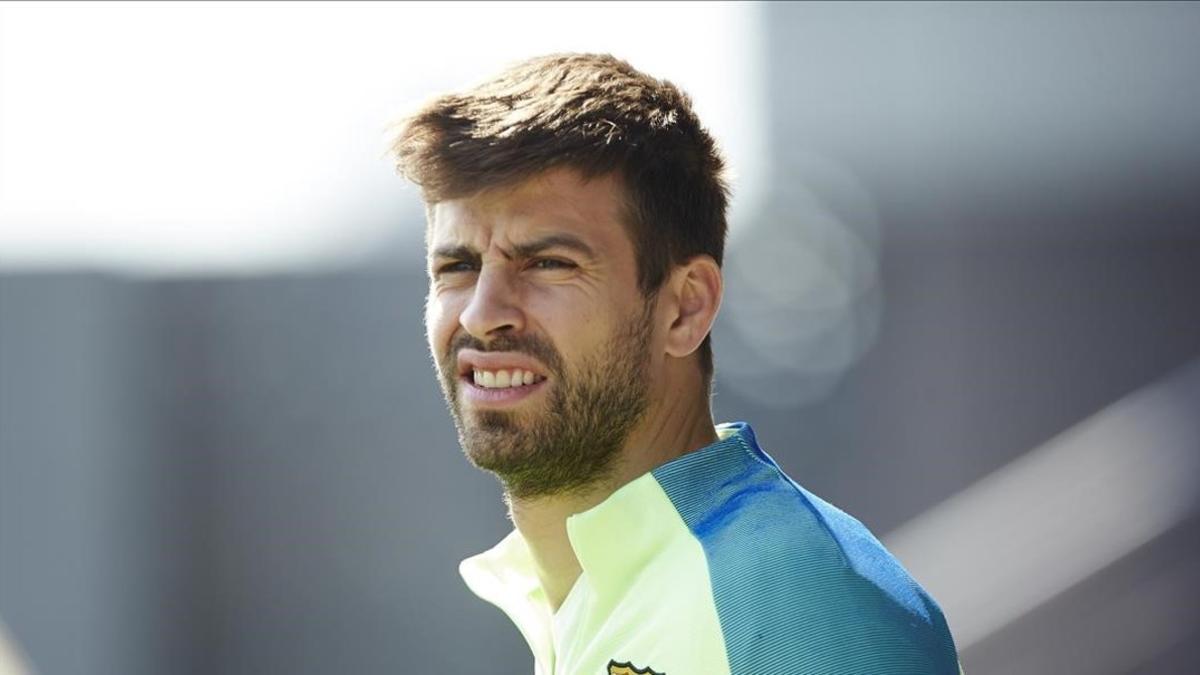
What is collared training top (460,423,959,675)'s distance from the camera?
1.46m

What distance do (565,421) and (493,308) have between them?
0.15m

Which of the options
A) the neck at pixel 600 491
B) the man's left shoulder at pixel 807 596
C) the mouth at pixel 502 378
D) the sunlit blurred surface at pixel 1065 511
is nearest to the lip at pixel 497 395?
the mouth at pixel 502 378

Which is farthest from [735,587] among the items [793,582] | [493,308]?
[493,308]

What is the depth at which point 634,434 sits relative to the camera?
1816 mm

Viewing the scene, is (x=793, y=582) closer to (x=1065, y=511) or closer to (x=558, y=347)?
(x=558, y=347)

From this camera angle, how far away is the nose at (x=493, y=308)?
1775 millimetres

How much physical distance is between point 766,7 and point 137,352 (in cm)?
204

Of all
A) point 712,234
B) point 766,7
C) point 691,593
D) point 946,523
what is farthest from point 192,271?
point 691,593

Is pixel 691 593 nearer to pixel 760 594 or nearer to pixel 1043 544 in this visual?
pixel 760 594

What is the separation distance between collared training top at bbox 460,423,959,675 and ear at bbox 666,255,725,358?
147 mm

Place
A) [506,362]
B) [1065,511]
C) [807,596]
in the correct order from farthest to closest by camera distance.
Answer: [1065,511], [506,362], [807,596]

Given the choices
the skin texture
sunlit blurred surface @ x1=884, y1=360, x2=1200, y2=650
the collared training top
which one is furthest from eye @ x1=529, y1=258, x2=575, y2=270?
sunlit blurred surface @ x1=884, y1=360, x2=1200, y2=650

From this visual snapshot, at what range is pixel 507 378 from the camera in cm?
178

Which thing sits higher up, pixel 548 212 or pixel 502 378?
pixel 548 212
